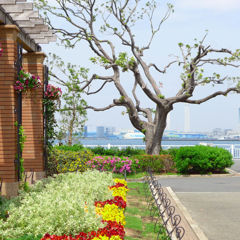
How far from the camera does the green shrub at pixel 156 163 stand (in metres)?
17.8

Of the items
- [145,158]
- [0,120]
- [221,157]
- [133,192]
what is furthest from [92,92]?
[0,120]

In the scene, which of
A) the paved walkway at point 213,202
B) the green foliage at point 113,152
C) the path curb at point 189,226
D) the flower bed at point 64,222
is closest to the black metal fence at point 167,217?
the path curb at point 189,226

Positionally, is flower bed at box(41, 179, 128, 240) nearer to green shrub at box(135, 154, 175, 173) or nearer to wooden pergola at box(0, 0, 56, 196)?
wooden pergola at box(0, 0, 56, 196)

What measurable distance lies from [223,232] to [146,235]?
1.66 metres

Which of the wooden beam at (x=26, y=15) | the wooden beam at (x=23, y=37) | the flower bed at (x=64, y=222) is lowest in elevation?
the flower bed at (x=64, y=222)

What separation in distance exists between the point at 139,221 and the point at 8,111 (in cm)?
442

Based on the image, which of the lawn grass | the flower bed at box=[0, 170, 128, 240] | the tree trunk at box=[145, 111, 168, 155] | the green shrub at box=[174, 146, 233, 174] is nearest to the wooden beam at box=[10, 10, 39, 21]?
the lawn grass

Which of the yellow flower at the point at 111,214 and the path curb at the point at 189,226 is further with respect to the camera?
the path curb at the point at 189,226

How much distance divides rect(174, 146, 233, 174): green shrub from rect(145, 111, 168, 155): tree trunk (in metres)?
2.89

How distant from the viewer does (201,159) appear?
1755cm

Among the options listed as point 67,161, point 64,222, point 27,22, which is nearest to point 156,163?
point 67,161

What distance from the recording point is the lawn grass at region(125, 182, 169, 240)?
6807mm

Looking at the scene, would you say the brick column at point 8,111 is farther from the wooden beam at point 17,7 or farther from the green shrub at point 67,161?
the green shrub at point 67,161

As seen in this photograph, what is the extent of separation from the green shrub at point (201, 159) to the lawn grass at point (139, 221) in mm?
6985
